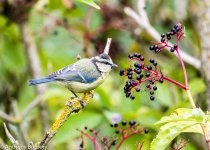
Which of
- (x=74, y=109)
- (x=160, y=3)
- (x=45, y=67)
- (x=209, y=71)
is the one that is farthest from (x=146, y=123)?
(x=160, y=3)

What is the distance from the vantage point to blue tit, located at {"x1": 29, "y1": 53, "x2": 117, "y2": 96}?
2.52 m

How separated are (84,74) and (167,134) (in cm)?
86

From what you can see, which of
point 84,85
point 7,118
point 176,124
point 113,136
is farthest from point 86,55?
point 176,124

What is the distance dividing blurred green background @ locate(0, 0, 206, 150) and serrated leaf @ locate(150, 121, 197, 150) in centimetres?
134

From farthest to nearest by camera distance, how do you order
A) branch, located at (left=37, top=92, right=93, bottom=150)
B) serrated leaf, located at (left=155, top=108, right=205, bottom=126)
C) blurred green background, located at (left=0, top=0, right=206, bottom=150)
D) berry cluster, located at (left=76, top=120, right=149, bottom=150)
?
1. blurred green background, located at (left=0, top=0, right=206, bottom=150)
2. berry cluster, located at (left=76, top=120, right=149, bottom=150)
3. branch, located at (left=37, top=92, right=93, bottom=150)
4. serrated leaf, located at (left=155, top=108, right=205, bottom=126)

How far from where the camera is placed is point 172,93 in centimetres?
366

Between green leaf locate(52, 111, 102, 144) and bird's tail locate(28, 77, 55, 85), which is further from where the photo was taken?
green leaf locate(52, 111, 102, 144)

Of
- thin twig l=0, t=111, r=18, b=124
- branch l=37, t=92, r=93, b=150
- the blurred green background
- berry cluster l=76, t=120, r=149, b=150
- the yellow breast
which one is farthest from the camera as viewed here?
the blurred green background

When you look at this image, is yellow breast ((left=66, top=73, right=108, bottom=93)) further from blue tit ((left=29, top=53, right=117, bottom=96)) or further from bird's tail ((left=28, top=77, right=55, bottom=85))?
bird's tail ((left=28, top=77, right=55, bottom=85))

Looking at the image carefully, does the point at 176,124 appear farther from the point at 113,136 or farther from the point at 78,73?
the point at 78,73

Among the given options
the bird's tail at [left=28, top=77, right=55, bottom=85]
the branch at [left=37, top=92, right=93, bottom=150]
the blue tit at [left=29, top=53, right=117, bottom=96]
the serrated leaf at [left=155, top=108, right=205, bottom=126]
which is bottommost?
the branch at [left=37, top=92, right=93, bottom=150]

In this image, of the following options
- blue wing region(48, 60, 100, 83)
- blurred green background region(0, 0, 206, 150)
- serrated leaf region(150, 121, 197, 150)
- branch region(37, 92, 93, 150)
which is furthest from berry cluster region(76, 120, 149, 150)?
blurred green background region(0, 0, 206, 150)

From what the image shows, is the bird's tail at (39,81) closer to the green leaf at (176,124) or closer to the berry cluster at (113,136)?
the berry cluster at (113,136)

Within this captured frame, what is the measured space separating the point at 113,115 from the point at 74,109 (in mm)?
936
